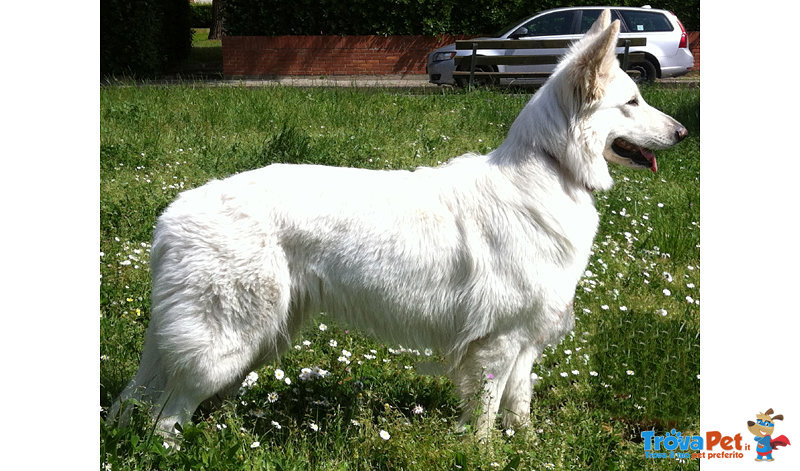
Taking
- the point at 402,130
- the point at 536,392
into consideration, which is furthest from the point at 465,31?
the point at 536,392

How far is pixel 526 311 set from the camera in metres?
3.55

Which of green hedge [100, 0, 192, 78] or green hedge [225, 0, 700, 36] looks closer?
green hedge [100, 0, 192, 78]

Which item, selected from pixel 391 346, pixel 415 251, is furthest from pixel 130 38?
pixel 415 251

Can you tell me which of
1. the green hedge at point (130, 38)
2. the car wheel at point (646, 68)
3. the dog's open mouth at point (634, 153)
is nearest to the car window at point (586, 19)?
the car wheel at point (646, 68)

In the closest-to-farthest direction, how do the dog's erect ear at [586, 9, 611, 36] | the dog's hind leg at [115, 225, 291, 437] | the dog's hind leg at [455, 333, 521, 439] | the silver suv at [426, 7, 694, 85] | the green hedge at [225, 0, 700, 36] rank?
the dog's hind leg at [115, 225, 291, 437]
the dog's hind leg at [455, 333, 521, 439]
the dog's erect ear at [586, 9, 611, 36]
the silver suv at [426, 7, 694, 85]
the green hedge at [225, 0, 700, 36]

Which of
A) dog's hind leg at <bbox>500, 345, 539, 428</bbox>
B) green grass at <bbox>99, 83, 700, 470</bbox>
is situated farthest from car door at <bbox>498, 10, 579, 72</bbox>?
dog's hind leg at <bbox>500, 345, 539, 428</bbox>

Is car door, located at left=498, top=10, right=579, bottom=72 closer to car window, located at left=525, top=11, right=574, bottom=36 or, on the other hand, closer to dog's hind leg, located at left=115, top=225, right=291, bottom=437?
car window, located at left=525, top=11, right=574, bottom=36

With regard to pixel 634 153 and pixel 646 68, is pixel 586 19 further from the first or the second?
pixel 634 153
